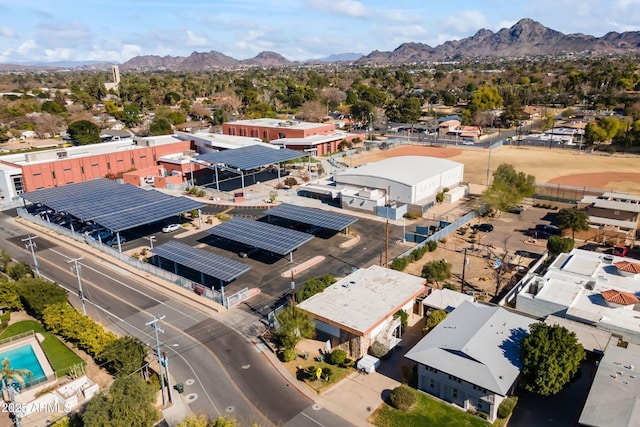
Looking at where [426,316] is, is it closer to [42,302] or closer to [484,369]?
[484,369]

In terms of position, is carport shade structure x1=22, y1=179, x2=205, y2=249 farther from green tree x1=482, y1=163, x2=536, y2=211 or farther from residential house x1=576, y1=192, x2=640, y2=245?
residential house x1=576, y1=192, x2=640, y2=245

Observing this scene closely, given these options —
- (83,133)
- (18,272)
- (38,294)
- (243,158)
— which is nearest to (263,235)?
(38,294)

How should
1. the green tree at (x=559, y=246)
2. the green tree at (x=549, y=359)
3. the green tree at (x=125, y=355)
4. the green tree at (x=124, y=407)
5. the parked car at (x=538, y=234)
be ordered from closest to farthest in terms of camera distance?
the green tree at (x=124, y=407)
the green tree at (x=549, y=359)
the green tree at (x=125, y=355)
the green tree at (x=559, y=246)
the parked car at (x=538, y=234)

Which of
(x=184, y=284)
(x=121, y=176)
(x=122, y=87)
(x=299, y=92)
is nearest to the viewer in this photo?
(x=184, y=284)

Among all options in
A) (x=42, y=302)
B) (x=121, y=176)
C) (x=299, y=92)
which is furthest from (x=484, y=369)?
(x=299, y=92)

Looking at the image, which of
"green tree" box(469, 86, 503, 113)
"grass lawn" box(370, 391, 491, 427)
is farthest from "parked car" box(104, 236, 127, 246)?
"green tree" box(469, 86, 503, 113)

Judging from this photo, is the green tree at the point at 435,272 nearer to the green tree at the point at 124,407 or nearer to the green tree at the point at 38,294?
the green tree at the point at 124,407

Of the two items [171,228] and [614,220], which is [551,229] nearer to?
[614,220]

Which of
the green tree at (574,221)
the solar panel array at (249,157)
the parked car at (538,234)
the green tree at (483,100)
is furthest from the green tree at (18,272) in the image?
the green tree at (483,100)
